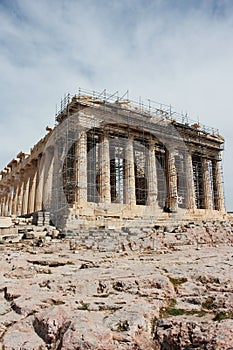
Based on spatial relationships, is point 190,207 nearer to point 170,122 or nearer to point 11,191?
point 170,122

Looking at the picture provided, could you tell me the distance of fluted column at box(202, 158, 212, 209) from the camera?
32938 millimetres

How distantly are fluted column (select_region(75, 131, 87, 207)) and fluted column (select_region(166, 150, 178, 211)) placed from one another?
411 inches

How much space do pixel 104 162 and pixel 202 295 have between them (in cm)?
2043

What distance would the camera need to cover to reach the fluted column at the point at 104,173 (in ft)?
81.0

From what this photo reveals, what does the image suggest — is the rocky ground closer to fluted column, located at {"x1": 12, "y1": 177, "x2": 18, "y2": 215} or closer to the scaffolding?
the scaffolding

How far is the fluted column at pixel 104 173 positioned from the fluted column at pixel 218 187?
15.7 meters

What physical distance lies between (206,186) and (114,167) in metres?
11.0

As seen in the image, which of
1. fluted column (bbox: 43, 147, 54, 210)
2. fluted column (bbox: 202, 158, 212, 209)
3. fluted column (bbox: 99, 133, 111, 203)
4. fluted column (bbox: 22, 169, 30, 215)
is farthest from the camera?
fluted column (bbox: 202, 158, 212, 209)

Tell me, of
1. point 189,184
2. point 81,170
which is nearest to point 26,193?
point 81,170

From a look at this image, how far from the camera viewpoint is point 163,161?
33125 mm

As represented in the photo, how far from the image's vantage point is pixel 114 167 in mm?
31516

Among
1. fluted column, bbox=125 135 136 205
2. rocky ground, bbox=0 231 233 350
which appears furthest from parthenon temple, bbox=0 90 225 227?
rocky ground, bbox=0 231 233 350

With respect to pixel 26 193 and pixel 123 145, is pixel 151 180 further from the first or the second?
pixel 26 193

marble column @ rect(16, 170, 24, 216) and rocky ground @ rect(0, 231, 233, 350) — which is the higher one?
marble column @ rect(16, 170, 24, 216)
